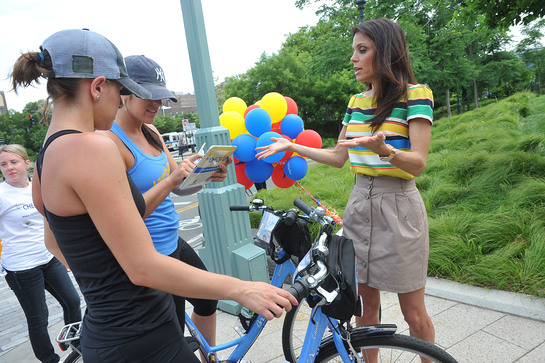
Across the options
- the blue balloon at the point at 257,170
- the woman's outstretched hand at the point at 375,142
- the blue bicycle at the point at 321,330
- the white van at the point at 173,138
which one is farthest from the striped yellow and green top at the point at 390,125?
the white van at the point at 173,138

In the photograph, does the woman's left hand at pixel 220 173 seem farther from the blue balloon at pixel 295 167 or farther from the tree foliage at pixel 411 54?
the tree foliage at pixel 411 54

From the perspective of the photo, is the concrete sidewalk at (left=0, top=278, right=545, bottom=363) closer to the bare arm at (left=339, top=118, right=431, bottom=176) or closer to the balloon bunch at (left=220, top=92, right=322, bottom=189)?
the balloon bunch at (left=220, top=92, right=322, bottom=189)

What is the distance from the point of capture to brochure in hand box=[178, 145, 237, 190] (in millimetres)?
1822

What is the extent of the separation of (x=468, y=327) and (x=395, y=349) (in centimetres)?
171

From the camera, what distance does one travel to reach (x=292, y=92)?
85.9ft

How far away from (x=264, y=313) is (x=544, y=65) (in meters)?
41.9

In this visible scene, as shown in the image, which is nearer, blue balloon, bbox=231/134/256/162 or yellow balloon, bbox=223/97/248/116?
blue balloon, bbox=231/134/256/162

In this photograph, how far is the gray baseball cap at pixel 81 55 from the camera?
1094 mm

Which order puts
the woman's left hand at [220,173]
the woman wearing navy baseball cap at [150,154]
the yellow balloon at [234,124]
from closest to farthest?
the woman wearing navy baseball cap at [150,154] → the woman's left hand at [220,173] → the yellow balloon at [234,124]

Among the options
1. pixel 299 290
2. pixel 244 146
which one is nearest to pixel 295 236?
pixel 299 290

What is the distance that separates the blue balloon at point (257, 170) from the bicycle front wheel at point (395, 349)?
228 centimetres

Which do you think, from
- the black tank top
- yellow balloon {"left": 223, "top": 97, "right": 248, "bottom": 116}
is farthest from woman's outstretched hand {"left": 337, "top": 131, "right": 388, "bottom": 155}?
yellow balloon {"left": 223, "top": 97, "right": 248, "bottom": 116}

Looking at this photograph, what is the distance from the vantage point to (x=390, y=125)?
181 centimetres

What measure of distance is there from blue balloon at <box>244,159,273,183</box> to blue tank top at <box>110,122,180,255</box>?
1.63 meters
